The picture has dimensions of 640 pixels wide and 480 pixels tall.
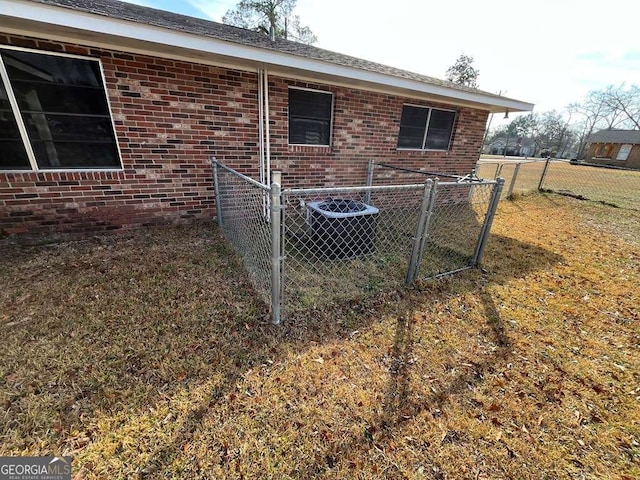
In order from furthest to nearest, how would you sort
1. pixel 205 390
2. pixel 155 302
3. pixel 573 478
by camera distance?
pixel 155 302, pixel 205 390, pixel 573 478

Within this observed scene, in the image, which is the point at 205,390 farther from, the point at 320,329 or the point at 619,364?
the point at 619,364

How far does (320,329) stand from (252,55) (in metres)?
3.59

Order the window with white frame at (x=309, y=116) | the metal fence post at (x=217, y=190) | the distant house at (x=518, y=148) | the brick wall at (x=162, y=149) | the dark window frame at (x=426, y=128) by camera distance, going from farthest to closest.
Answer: the distant house at (x=518, y=148)
the dark window frame at (x=426, y=128)
the window with white frame at (x=309, y=116)
the metal fence post at (x=217, y=190)
the brick wall at (x=162, y=149)

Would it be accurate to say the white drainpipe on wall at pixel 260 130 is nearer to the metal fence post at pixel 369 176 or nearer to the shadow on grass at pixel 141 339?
the shadow on grass at pixel 141 339

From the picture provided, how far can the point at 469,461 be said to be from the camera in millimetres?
1505

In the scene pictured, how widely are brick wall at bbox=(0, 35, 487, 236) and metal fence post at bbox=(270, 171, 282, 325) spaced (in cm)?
288

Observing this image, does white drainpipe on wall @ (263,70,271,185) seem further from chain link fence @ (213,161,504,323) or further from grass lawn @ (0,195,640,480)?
grass lawn @ (0,195,640,480)

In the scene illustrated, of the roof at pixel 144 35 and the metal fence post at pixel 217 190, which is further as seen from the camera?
the metal fence post at pixel 217 190

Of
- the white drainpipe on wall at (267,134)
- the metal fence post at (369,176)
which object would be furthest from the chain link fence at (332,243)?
the metal fence post at (369,176)

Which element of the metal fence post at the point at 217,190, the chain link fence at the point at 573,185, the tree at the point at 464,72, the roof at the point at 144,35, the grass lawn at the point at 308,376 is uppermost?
the tree at the point at 464,72

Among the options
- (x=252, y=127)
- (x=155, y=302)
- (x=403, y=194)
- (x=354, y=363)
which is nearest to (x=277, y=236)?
(x=354, y=363)

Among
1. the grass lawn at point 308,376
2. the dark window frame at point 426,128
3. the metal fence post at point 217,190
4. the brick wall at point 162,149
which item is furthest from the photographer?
the dark window frame at point 426,128

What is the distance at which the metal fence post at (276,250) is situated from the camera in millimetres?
1966

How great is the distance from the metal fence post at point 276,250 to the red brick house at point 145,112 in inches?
107
